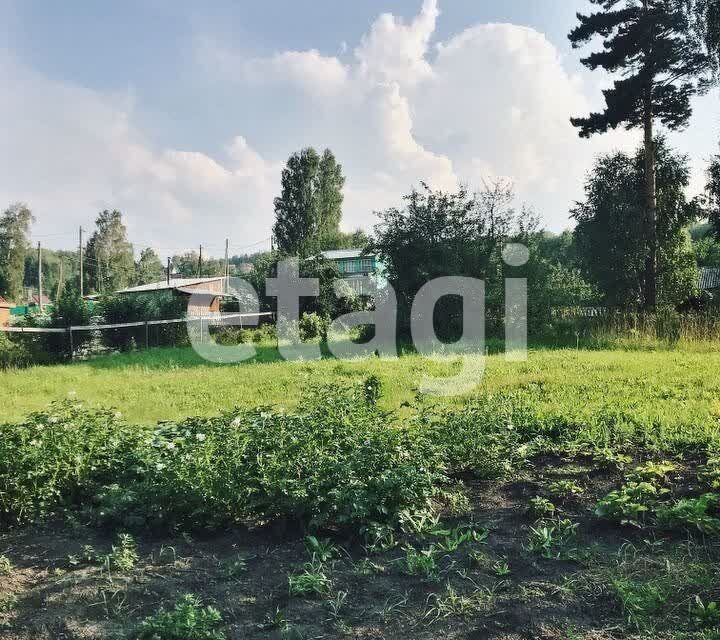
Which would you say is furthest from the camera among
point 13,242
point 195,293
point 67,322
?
point 13,242

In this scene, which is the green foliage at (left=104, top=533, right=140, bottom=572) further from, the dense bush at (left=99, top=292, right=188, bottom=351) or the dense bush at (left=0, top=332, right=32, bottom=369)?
the dense bush at (left=99, top=292, right=188, bottom=351)

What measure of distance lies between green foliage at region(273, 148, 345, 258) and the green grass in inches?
1031

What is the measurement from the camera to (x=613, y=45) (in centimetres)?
1620

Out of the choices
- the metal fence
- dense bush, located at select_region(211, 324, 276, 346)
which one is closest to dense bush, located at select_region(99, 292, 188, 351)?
the metal fence

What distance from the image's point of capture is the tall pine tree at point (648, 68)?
48.4 feet

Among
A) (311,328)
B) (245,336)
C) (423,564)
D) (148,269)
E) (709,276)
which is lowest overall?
(423,564)

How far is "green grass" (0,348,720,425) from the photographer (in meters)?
6.07

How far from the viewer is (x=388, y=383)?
7805mm

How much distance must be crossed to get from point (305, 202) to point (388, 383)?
101ft

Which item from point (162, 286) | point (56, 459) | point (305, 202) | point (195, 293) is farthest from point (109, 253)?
point (56, 459)

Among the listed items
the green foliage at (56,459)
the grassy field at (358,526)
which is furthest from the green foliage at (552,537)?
the green foliage at (56,459)

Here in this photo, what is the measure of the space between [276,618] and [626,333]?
11683 mm

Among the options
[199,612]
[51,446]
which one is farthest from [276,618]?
[51,446]

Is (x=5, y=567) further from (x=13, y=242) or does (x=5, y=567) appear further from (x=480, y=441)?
(x=13, y=242)
